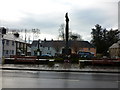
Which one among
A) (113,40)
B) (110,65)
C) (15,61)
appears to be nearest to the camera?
(110,65)

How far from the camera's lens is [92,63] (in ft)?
89.1

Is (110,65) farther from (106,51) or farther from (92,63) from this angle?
(106,51)

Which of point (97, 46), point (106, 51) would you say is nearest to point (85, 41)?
point (97, 46)

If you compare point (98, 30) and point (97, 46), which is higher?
point (98, 30)

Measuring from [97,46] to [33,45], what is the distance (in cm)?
2794

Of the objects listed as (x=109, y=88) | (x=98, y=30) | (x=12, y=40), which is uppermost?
(x=98, y=30)

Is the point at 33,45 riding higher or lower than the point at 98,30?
lower

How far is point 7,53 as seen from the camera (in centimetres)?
5397

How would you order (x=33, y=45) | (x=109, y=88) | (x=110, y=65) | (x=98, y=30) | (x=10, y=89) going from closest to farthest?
1. (x=10, y=89)
2. (x=109, y=88)
3. (x=110, y=65)
4. (x=33, y=45)
5. (x=98, y=30)

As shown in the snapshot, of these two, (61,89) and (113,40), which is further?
(113,40)

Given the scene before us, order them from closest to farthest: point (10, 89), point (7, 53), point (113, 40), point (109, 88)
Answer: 1. point (10, 89)
2. point (109, 88)
3. point (7, 53)
4. point (113, 40)

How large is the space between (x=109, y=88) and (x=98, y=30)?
98.8 m

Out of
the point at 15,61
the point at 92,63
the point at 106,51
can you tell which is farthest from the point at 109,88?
the point at 106,51

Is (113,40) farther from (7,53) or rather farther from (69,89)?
(69,89)
